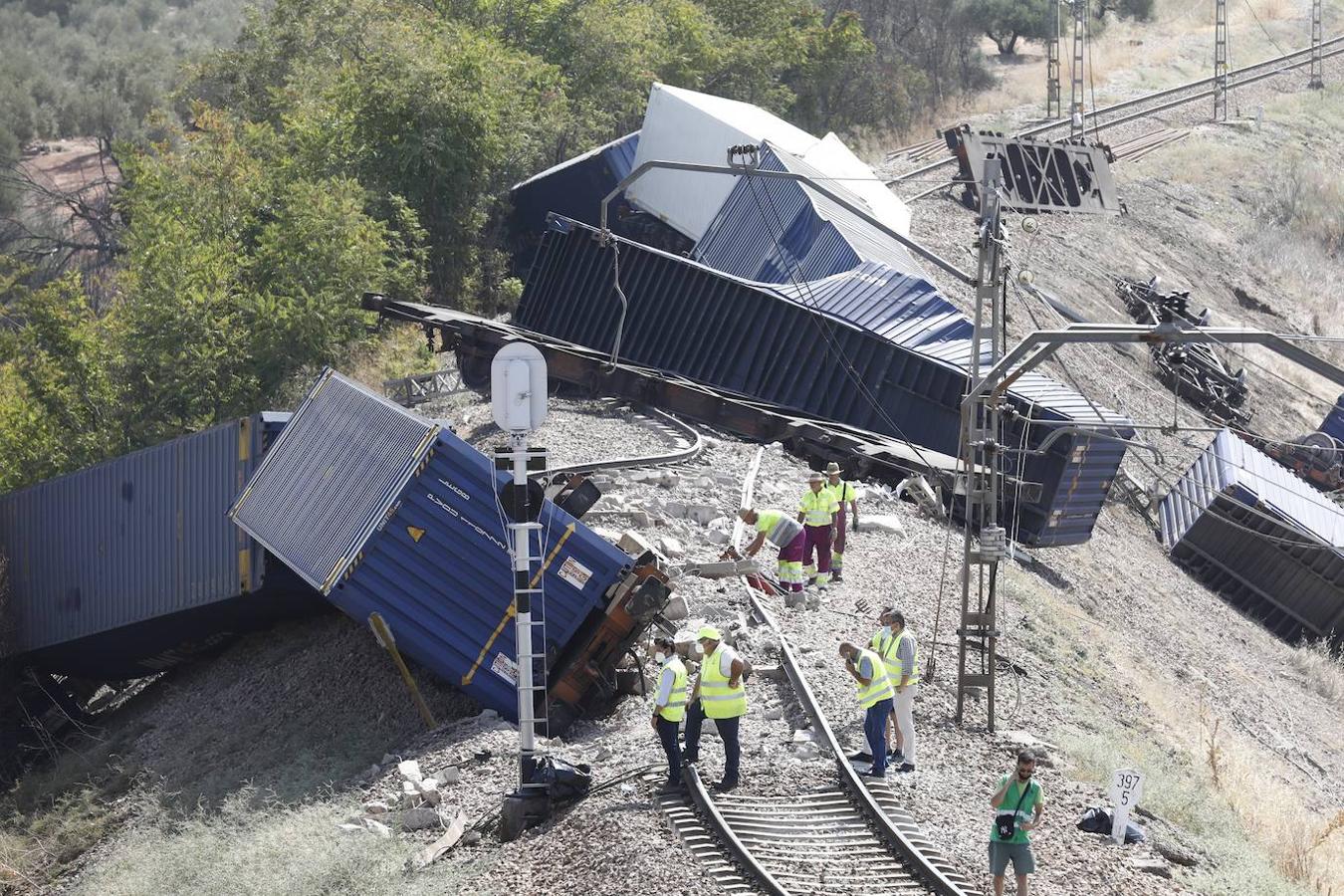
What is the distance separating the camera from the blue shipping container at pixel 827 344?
23859 mm

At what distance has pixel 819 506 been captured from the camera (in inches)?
656

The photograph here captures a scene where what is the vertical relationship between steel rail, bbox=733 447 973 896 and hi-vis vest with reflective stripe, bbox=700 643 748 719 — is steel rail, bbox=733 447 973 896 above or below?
below

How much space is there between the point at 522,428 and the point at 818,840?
144 inches

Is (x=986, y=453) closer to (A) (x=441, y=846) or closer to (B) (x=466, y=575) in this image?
(B) (x=466, y=575)

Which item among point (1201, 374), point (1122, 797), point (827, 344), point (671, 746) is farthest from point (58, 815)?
point (1201, 374)

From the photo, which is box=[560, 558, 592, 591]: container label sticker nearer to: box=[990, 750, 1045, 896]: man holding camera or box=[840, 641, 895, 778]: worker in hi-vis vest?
box=[840, 641, 895, 778]: worker in hi-vis vest

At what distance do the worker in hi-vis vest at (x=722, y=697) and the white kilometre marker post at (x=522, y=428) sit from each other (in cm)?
124

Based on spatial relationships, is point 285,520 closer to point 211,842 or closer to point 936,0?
point 211,842

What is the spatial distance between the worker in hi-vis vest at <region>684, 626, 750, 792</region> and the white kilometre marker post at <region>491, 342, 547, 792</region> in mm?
1240

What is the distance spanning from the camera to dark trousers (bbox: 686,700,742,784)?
12148 millimetres

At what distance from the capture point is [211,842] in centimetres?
→ 1293

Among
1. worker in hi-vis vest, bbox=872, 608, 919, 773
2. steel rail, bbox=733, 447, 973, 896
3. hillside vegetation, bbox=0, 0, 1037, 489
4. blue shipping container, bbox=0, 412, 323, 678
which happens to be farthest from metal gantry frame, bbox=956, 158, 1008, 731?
hillside vegetation, bbox=0, 0, 1037, 489

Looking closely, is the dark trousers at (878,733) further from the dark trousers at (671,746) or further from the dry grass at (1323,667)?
the dry grass at (1323,667)

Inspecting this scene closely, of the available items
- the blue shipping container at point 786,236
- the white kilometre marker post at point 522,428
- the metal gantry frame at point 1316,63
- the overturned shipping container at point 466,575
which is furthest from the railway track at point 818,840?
the metal gantry frame at point 1316,63
